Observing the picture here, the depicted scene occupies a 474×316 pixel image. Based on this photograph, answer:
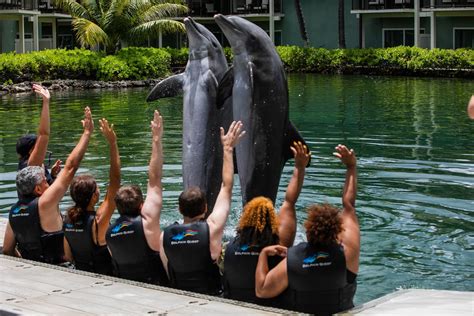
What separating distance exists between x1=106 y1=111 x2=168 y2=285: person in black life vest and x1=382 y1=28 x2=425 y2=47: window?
166 ft

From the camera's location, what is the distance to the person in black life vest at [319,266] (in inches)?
287

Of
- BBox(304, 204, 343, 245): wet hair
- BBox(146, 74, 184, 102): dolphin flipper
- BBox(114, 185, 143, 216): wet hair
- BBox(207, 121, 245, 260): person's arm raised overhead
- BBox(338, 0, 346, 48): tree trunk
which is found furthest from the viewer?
BBox(338, 0, 346, 48): tree trunk

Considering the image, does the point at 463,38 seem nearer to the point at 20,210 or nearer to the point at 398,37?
the point at 398,37

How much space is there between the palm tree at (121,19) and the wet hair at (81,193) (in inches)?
1576

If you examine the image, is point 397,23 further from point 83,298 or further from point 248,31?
point 83,298

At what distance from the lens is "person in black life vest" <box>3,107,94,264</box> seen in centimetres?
909

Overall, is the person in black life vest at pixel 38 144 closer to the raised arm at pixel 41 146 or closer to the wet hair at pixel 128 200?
the raised arm at pixel 41 146

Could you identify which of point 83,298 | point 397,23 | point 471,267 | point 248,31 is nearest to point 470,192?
point 471,267

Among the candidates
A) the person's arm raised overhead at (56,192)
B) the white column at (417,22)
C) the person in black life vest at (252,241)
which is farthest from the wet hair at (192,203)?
the white column at (417,22)

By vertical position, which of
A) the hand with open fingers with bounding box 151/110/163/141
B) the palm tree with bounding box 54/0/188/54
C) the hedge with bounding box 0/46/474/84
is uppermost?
the palm tree with bounding box 54/0/188/54

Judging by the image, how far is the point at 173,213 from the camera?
14.7 meters

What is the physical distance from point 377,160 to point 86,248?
1220cm

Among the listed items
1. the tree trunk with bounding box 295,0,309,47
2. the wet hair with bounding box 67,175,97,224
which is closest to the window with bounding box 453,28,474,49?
the tree trunk with bounding box 295,0,309,47

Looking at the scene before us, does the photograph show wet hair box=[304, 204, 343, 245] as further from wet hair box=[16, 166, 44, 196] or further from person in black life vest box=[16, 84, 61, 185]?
person in black life vest box=[16, 84, 61, 185]
